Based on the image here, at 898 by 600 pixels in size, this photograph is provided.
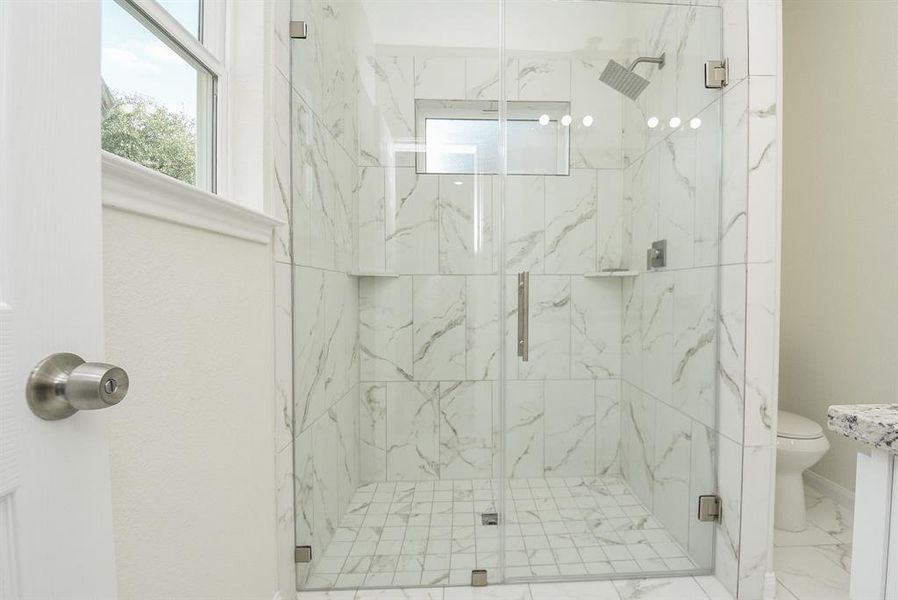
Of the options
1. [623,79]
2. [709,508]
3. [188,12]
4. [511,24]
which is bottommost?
[709,508]

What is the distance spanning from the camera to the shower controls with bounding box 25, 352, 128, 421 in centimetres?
39

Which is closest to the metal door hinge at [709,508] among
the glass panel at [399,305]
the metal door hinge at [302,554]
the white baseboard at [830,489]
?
the glass panel at [399,305]

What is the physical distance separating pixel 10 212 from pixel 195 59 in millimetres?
1041

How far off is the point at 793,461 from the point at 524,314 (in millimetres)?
1286

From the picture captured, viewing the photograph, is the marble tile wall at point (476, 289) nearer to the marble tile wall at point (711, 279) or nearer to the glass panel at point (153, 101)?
the marble tile wall at point (711, 279)

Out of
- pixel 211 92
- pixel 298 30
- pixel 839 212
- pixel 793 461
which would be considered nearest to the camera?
pixel 211 92

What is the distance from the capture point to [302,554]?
160cm

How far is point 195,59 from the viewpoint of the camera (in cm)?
120

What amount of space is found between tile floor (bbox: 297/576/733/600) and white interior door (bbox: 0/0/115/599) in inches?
52.2

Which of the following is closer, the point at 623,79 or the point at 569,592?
the point at 569,592

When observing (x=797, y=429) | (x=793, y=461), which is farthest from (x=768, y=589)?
(x=797, y=429)

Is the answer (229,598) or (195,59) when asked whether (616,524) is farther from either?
(195,59)

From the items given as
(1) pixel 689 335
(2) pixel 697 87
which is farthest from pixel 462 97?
(1) pixel 689 335

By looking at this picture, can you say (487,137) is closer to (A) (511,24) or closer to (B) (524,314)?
(A) (511,24)
